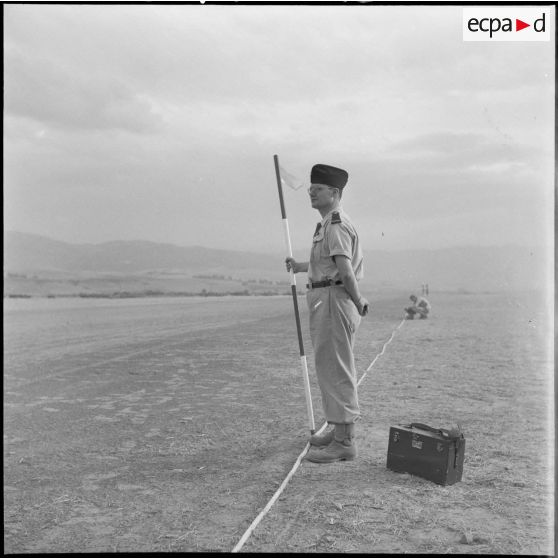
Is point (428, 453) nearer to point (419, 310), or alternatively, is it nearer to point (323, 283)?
point (323, 283)

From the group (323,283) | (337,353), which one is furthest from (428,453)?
(323,283)

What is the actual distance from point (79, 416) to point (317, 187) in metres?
3.57

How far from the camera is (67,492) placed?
411 cm

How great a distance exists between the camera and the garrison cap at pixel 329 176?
462 centimetres

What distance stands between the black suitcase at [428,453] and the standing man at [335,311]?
0.38 metres

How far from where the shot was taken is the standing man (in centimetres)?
449

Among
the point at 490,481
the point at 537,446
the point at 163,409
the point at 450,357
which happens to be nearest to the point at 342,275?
the point at 490,481

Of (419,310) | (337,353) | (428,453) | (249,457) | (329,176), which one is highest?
(329,176)

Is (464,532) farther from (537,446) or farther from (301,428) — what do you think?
(301,428)

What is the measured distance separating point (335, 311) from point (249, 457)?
1366mm

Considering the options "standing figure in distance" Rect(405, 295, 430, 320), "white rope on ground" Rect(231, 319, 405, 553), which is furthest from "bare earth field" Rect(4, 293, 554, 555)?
"standing figure in distance" Rect(405, 295, 430, 320)

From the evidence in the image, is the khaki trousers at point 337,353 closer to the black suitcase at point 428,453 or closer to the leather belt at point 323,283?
the leather belt at point 323,283

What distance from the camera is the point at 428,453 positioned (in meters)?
4.12

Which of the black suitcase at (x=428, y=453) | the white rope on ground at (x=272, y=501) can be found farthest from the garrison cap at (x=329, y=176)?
the white rope on ground at (x=272, y=501)
